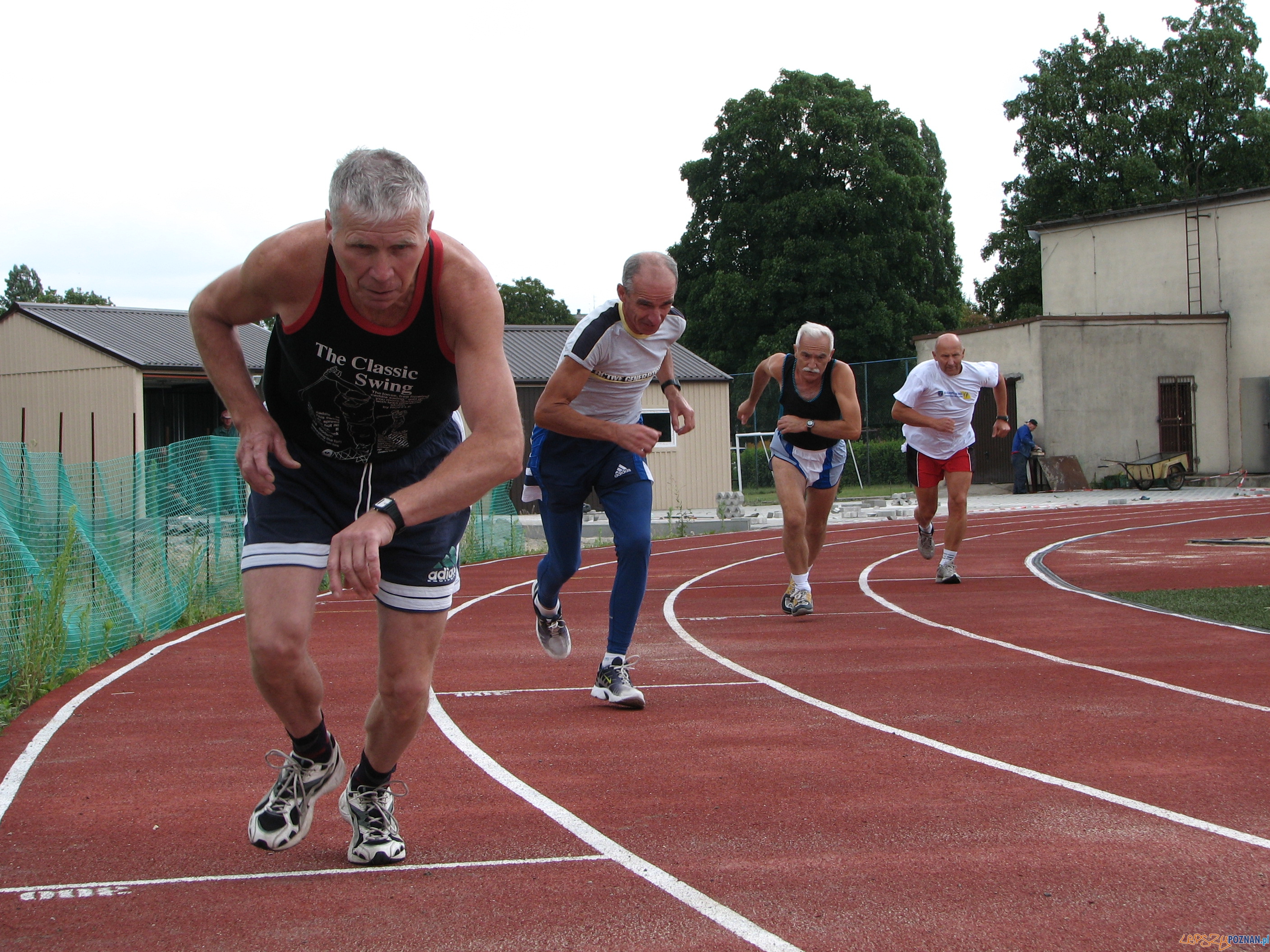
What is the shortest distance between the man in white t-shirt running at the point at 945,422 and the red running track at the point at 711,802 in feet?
8.24

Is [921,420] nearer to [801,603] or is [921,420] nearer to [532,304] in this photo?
[801,603]

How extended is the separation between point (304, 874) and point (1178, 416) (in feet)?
100

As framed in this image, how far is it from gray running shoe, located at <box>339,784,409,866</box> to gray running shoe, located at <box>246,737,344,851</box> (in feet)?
0.32

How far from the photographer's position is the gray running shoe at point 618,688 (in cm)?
572

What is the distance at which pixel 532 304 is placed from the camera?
73.4 m

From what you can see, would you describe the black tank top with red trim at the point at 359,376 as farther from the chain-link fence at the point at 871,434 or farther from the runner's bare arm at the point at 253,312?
the chain-link fence at the point at 871,434

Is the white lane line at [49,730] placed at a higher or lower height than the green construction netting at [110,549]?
lower

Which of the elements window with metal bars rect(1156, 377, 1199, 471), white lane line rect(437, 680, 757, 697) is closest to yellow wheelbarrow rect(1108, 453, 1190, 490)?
window with metal bars rect(1156, 377, 1199, 471)

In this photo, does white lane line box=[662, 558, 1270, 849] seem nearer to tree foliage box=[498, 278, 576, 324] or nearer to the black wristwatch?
the black wristwatch

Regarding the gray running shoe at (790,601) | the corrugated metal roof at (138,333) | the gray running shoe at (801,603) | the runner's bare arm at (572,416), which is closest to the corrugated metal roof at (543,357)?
the corrugated metal roof at (138,333)

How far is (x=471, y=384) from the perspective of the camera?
2951 mm

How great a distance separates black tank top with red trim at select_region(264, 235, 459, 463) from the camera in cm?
310

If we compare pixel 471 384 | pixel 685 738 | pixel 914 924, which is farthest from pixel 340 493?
pixel 685 738

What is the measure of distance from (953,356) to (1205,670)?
4.37 meters
